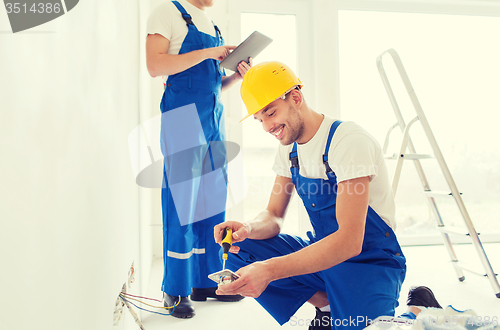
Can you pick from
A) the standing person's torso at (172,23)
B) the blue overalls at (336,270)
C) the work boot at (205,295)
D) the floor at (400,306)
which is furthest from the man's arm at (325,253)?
the standing person's torso at (172,23)

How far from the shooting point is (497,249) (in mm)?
2889

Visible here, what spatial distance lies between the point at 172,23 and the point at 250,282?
1.26 metres

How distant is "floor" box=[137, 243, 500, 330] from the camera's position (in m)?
1.61

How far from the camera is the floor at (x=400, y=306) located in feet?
5.30

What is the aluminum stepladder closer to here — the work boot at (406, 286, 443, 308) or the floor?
the floor

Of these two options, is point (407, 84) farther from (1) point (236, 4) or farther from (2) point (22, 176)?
(2) point (22, 176)

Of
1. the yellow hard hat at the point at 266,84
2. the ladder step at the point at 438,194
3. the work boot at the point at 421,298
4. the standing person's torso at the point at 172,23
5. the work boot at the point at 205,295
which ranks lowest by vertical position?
the work boot at the point at 205,295

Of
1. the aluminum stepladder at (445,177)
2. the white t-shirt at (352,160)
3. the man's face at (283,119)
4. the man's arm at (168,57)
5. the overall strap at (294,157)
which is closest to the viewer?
the white t-shirt at (352,160)

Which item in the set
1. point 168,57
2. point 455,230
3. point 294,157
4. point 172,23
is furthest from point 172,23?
point 455,230

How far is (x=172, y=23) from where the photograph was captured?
165cm

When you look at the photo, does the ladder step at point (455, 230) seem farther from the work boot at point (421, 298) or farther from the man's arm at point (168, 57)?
the man's arm at point (168, 57)

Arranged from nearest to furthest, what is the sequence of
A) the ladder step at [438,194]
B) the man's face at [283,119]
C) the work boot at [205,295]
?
the man's face at [283,119] → the work boot at [205,295] → the ladder step at [438,194]

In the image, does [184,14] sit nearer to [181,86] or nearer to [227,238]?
[181,86]

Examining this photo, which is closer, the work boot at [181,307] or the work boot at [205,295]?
the work boot at [181,307]
